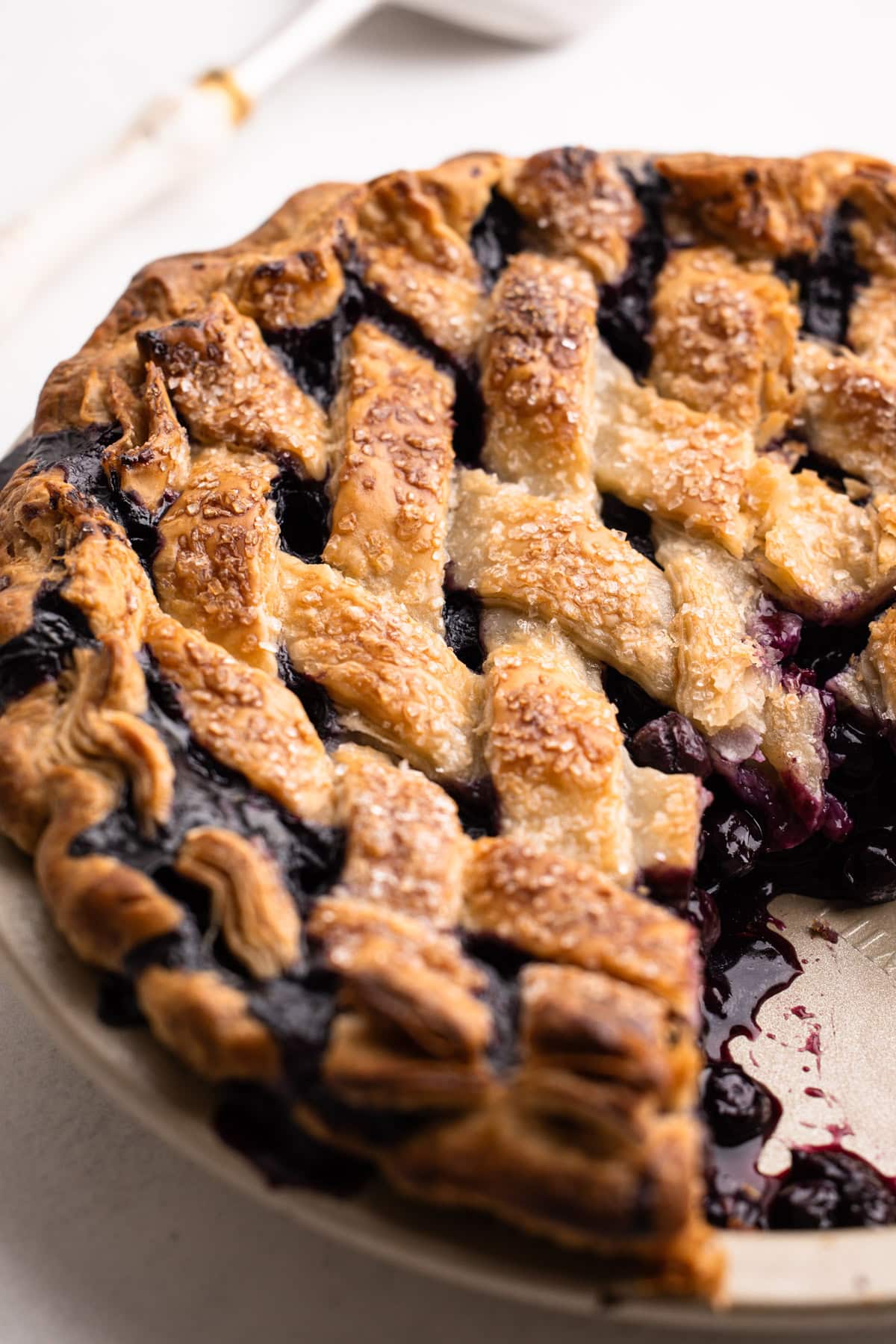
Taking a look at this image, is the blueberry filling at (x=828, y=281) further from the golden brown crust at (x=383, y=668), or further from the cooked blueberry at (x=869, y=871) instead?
the golden brown crust at (x=383, y=668)

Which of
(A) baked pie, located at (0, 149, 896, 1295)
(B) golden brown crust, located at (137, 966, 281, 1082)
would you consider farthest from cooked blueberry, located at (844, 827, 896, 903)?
(B) golden brown crust, located at (137, 966, 281, 1082)

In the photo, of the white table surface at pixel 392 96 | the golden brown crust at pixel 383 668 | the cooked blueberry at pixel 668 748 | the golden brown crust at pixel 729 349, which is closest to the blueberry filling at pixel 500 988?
the golden brown crust at pixel 383 668

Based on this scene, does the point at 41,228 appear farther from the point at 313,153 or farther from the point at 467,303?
the point at 467,303

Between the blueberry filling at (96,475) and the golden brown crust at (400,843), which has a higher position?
the blueberry filling at (96,475)

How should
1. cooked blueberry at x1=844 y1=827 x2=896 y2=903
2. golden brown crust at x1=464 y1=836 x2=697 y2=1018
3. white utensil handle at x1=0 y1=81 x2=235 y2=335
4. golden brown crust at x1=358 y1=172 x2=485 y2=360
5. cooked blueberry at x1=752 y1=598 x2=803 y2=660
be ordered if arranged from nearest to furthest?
golden brown crust at x1=464 y1=836 x2=697 y2=1018
cooked blueberry at x1=752 y1=598 x2=803 y2=660
cooked blueberry at x1=844 y1=827 x2=896 y2=903
golden brown crust at x1=358 y1=172 x2=485 y2=360
white utensil handle at x1=0 y1=81 x2=235 y2=335

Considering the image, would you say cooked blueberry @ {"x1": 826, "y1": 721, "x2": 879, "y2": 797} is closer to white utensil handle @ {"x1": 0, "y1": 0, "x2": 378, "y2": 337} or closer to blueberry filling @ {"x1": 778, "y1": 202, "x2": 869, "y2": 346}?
blueberry filling @ {"x1": 778, "y1": 202, "x2": 869, "y2": 346}
